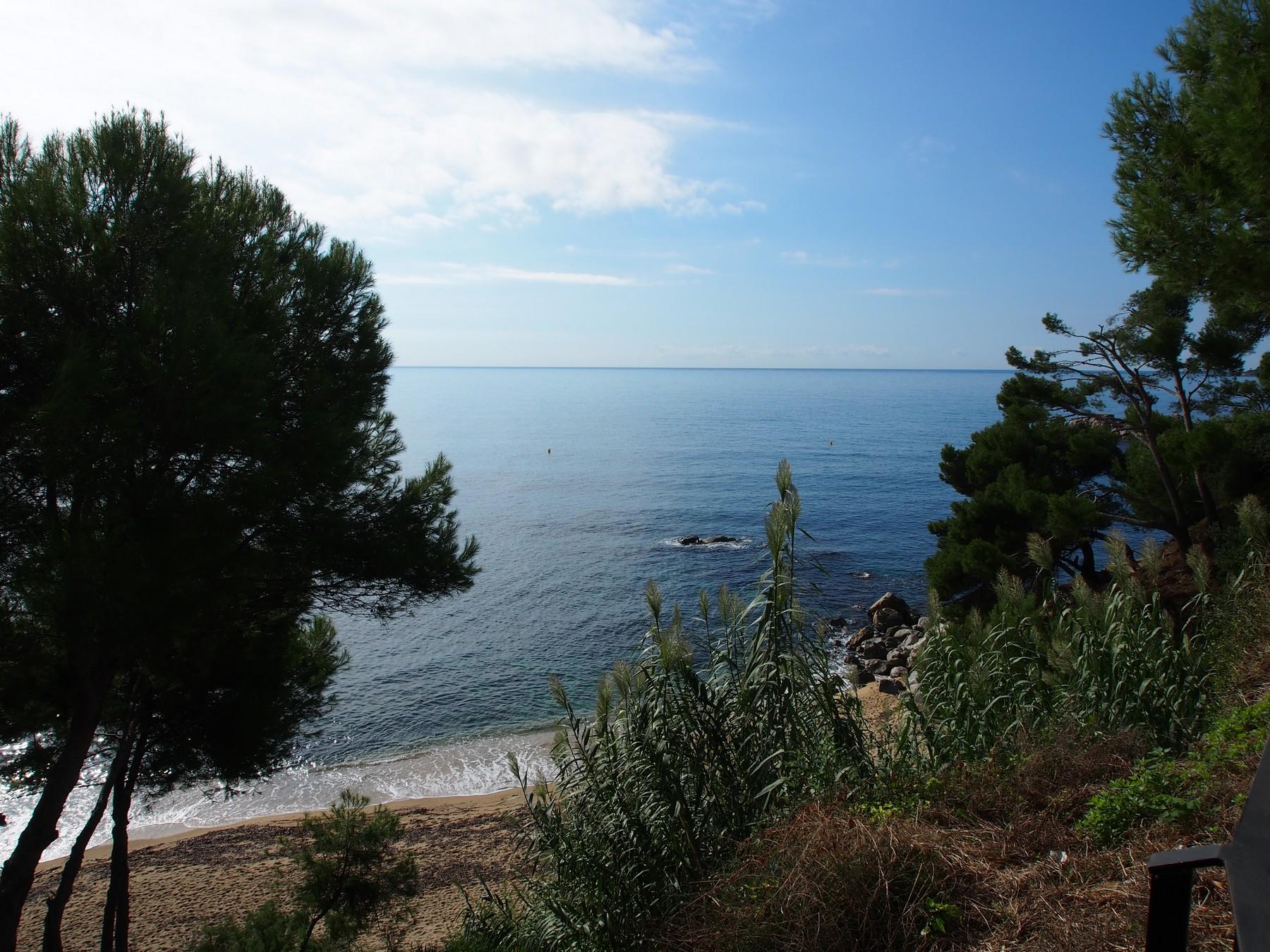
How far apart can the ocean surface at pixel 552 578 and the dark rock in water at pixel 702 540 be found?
510 millimetres

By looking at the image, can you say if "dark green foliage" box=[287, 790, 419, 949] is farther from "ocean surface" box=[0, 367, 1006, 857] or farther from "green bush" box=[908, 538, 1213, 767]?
"green bush" box=[908, 538, 1213, 767]

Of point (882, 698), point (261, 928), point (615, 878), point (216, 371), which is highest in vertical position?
point (216, 371)

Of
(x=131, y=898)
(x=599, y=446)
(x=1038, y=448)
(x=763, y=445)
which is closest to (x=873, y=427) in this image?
(x=763, y=445)

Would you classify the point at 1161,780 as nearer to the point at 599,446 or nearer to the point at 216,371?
the point at 216,371

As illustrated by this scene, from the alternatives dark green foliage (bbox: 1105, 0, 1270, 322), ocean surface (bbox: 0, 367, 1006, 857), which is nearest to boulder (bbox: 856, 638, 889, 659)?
ocean surface (bbox: 0, 367, 1006, 857)

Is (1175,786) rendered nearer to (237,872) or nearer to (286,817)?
(237,872)

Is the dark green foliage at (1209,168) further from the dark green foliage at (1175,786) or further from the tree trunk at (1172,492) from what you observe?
the tree trunk at (1172,492)

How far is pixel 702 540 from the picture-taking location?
36.2 meters

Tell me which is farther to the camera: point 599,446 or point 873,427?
point 873,427

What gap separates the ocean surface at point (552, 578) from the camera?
18406 mm

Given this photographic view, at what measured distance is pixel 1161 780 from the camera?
12.7ft

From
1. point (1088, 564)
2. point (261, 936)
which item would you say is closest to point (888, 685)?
point (1088, 564)

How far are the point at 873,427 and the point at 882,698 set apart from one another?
76946mm

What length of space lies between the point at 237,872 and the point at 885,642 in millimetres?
18214
